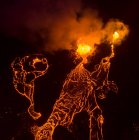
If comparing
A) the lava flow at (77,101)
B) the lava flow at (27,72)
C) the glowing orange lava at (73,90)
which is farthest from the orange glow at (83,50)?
the lava flow at (27,72)

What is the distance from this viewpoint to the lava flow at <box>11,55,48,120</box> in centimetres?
1035

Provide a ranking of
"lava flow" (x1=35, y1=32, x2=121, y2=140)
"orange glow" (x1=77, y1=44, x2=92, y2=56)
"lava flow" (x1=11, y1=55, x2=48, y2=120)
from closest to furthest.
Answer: "lava flow" (x1=35, y1=32, x2=121, y2=140) < "lava flow" (x1=11, y1=55, x2=48, y2=120) < "orange glow" (x1=77, y1=44, x2=92, y2=56)

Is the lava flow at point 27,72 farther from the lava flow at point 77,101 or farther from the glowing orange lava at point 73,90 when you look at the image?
the lava flow at point 77,101

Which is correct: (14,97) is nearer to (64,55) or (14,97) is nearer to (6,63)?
(6,63)

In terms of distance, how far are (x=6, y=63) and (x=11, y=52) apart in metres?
0.33

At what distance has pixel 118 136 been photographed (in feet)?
40.0

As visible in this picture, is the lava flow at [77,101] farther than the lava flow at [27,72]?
No

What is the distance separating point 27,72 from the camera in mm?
10641

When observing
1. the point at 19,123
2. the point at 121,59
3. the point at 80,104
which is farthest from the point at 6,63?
the point at 121,59

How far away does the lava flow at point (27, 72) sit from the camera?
34.0ft

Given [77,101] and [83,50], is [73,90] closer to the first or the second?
[77,101]

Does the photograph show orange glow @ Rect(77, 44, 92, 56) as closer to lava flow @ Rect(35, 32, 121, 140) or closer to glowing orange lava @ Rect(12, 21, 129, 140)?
glowing orange lava @ Rect(12, 21, 129, 140)

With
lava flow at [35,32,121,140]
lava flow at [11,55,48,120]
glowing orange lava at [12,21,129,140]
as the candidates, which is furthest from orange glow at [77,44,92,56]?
lava flow at [11,55,48,120]

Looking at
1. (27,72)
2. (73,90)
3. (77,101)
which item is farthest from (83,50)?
(27,72)
